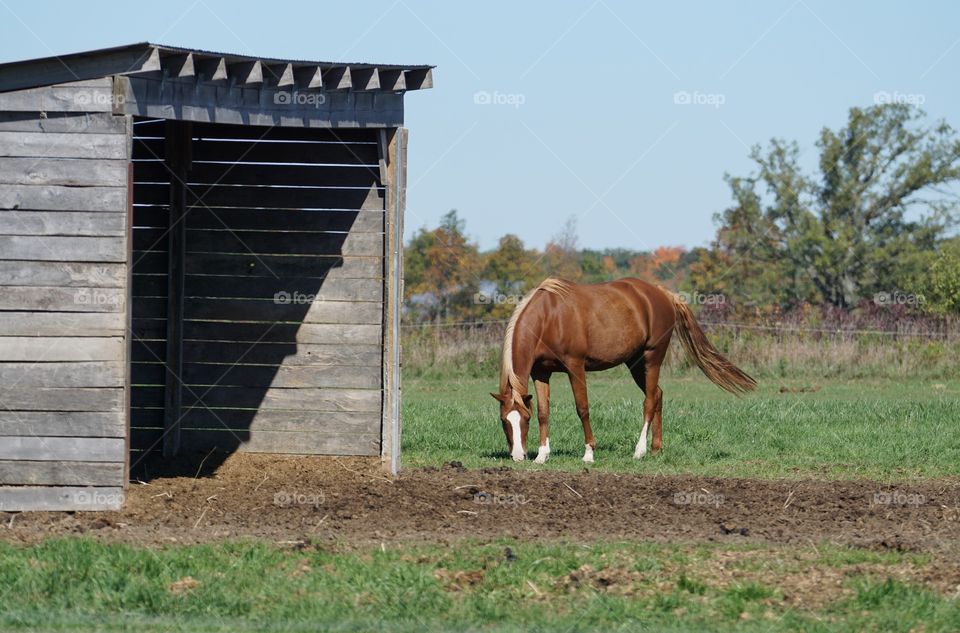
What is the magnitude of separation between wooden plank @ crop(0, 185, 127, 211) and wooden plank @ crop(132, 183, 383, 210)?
9.07 feet

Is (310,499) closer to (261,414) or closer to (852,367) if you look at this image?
(261,414)

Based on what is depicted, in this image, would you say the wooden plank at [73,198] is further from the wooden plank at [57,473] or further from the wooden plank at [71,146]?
the wooden plank at [57,473]

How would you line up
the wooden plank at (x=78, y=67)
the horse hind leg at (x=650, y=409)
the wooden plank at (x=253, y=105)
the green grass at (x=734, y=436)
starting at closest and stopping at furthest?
the wooden plank at (x=78, y=67), the wooden plank at (x=253, y=105), the green grass at (x=734, y=436), the horse hind leg at (x=650, y=409)

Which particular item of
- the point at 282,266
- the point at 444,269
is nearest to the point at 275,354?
the point at 282,266

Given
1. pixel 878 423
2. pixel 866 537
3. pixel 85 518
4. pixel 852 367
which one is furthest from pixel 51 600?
pixel 852 367

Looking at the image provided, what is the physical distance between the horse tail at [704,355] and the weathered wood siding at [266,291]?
4.26m

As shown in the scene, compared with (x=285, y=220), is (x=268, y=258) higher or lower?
lower

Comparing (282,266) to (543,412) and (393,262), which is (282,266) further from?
(543,412)

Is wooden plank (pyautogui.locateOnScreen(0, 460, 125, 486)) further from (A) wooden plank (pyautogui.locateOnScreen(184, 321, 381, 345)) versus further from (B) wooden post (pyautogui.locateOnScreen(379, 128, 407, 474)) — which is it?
(A) wooden plank (pyautogui.locateOnScreen(184, 321, 381, 345))

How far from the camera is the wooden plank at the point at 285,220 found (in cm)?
1156

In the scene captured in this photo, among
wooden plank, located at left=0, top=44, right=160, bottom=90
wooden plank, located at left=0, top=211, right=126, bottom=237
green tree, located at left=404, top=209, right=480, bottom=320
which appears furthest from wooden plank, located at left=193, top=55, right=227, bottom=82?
green tree, located at left=404, top=209, right=480, bottom=320

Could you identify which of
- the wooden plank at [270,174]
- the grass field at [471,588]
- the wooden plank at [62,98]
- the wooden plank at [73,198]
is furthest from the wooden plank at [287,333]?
the grass field at [471,588]

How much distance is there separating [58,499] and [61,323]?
130 cm

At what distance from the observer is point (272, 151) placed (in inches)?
461
